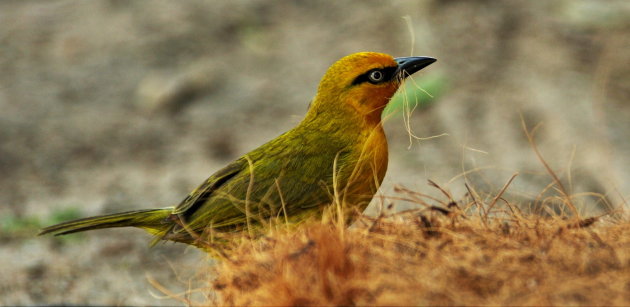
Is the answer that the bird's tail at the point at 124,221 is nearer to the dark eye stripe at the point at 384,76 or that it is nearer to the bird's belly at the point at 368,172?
the bird's belly at the point at 368,172

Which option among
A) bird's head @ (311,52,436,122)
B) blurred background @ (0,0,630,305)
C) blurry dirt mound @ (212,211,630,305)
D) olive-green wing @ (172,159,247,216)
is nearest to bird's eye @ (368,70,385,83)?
bird's head @ (311,52,436,122)

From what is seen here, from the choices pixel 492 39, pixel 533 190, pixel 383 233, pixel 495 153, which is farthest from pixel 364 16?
pixel 383 233

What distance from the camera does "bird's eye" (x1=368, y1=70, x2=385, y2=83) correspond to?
3.05 metres

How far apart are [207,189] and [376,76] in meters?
0.84

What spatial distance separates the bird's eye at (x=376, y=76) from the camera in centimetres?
305

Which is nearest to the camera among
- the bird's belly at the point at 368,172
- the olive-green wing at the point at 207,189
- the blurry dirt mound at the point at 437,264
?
the blurry dirt mound at the point at 437,264

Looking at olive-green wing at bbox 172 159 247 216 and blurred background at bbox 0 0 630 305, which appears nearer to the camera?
olive-green wing at bbox 172 159 247 216

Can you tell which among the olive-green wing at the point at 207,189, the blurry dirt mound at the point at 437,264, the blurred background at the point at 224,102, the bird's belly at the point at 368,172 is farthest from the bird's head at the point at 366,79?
the blurred background at the point at 224,102

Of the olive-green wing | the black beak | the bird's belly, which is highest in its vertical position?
the black beak

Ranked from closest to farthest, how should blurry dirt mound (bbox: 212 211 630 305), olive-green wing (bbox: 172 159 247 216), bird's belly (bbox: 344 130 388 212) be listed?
blurry dirt mound (bbox: 212 211 630 305) < bird's belly (bbox: 344 130 388 212) < olive-green wing (bbox: 172 159 247 216)

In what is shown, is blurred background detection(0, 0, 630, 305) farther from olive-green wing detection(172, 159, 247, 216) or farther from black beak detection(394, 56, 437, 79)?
black beak detection(394, 56, 437, 79)

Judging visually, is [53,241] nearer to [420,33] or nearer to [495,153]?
[495,153]

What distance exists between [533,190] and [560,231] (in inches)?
164

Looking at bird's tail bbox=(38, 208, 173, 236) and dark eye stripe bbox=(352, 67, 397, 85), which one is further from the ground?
dark eye stripe bbox=(352, 67, 397, 85)
